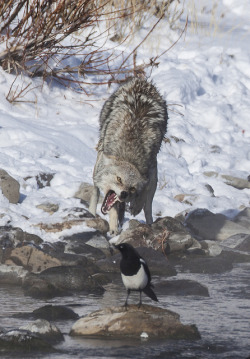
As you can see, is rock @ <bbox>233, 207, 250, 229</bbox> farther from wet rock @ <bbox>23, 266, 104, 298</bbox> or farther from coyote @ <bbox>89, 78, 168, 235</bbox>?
wet rock @ <bbox>23, 266, 104, 298</bbox>

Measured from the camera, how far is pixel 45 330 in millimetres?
4582

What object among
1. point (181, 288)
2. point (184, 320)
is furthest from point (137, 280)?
point (181, 288)

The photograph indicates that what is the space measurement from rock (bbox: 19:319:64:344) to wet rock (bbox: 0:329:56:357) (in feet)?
0.61

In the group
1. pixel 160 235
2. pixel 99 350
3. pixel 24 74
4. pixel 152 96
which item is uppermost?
pixel 24 74

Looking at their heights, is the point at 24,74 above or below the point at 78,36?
below

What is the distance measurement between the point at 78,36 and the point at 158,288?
24.4 feet

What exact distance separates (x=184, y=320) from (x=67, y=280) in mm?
1262

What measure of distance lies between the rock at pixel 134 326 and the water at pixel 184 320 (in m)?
0.07

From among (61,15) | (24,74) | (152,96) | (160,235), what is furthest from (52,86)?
(160,235)

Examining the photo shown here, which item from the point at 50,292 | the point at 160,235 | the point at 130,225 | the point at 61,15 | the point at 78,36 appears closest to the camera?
the point at 50,292

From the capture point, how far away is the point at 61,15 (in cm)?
1064

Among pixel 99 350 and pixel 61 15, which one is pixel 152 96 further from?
pixel 99 350

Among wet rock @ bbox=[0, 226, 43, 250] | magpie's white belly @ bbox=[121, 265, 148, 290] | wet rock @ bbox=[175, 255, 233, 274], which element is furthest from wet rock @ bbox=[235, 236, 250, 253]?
magpie's white belly @ bbox=[121, 265, 148, 290]

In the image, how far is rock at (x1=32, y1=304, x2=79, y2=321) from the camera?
5152 millimetres
